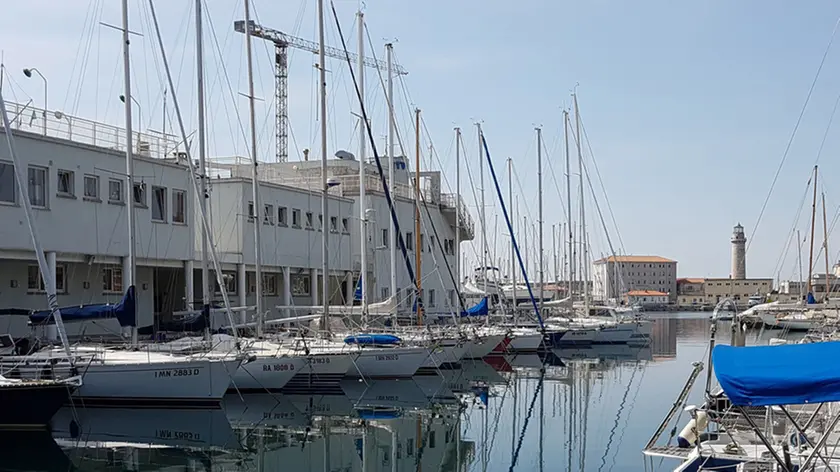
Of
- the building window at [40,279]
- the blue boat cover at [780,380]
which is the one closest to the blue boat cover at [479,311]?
the building window at [40,279]

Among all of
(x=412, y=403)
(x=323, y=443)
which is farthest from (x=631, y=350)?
(x=323, y=443)

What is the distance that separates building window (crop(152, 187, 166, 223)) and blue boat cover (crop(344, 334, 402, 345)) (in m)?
10.4

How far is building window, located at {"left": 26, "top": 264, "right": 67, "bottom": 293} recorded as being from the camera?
37.4 metres

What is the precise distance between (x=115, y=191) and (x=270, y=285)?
14.4m

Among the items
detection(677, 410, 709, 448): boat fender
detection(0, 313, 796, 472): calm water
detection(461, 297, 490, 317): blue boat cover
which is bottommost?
detection(0, 313, 796, 472): calm water

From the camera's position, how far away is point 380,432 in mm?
27172

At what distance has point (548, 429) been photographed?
29.0 metres

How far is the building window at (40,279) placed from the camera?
37.4 metres

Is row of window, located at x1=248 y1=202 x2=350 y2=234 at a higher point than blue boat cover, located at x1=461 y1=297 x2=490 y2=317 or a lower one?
higher

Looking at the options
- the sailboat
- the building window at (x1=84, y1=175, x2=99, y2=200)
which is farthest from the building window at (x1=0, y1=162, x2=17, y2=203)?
the sailboat

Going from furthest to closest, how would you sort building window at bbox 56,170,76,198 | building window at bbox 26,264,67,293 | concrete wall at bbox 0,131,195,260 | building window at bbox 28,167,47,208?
building window at bbox 26,264,67,293, building window at bbox 56,170,76,198, building window at bbox 28,167,47,208, concrete wall at bbox 0,131,195,260

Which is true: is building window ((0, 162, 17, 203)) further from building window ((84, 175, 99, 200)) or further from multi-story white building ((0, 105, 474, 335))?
building window ((84, 175, 99, 200))

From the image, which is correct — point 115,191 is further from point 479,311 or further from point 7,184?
point 479,311

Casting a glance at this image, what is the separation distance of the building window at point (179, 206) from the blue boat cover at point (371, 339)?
1069 cm
